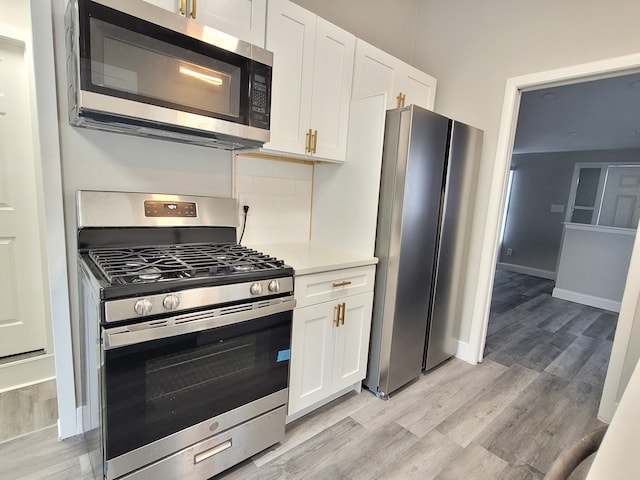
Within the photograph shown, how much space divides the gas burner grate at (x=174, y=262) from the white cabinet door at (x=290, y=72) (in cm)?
61

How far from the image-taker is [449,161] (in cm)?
221

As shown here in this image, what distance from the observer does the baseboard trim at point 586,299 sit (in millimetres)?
4285

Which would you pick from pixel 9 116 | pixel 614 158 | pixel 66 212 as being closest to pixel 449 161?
pixel 66 212

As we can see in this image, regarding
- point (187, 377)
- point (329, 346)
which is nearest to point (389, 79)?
point (329, 346)

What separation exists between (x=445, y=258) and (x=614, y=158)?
540cm

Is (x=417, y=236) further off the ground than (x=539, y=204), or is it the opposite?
(x=539, y=204)

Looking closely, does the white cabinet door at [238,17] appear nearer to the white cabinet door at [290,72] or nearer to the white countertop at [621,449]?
the white cabinet door at [290,72]

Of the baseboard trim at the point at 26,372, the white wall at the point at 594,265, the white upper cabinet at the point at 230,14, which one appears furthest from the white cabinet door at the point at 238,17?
the white wall at the point at 594,265

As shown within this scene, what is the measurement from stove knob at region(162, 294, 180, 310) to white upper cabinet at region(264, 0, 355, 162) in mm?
960

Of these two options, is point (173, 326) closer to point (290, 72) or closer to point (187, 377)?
point (187, 377)

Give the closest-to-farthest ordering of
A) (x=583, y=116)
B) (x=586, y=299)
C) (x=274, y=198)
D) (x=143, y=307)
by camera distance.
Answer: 1. (x=143, y=307)
2. (x=274, y=198)
3. (x=583, y=116)
4. (x=586, y=299)

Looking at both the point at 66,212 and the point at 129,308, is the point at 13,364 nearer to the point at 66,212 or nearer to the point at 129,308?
the point at 66,212

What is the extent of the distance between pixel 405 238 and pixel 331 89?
0.99m

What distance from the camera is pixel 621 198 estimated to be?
5477 millimetres
